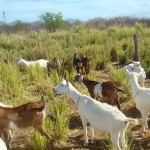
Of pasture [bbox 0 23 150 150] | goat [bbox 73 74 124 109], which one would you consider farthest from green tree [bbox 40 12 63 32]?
goat [bbox 73 74 124 109]

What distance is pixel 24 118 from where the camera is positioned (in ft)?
22.3

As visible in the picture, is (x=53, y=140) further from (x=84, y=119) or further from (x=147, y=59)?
(x=147, y=59)

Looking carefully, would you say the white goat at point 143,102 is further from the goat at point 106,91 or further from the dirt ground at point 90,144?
the goat at point 106,91

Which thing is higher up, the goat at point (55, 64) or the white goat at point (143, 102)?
the white goat at point (143, 102)

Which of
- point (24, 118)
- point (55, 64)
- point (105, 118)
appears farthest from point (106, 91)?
point (55, 64)

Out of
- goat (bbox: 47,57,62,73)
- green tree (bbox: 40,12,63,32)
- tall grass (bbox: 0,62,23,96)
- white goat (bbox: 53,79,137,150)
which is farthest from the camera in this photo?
green tree (bbox: 40,12,63,32)

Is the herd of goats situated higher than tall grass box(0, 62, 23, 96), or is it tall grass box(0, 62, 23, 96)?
the herd of goats

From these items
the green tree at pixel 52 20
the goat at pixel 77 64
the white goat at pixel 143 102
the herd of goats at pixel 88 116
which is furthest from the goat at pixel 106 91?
the green tree at pixel 52 20

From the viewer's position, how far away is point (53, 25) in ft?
139

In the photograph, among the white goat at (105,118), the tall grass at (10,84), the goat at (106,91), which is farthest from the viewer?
the tall grass at (10,84)

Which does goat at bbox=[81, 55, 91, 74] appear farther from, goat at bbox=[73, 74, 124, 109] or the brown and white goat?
the brown and white goat

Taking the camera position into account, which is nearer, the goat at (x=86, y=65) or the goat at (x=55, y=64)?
the goat at (x=86, y=65)

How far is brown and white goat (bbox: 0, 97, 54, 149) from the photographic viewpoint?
22.1ft

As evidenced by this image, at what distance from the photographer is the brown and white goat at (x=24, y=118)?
674 centimetres
